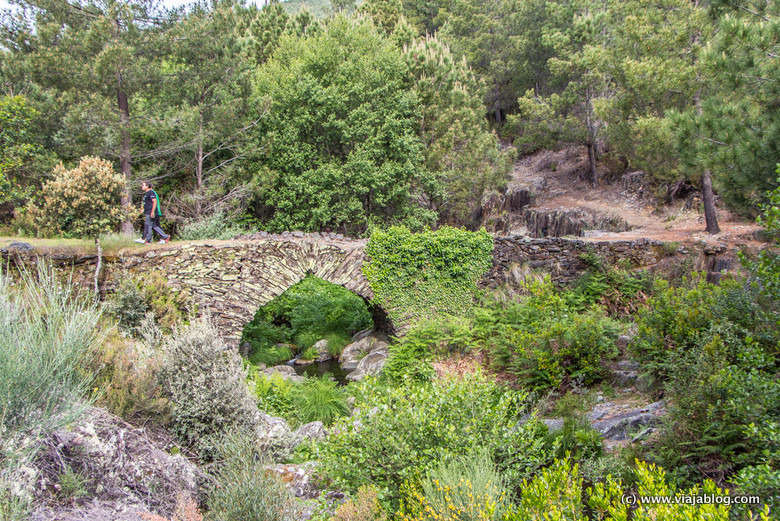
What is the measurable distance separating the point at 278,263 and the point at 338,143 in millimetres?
7019

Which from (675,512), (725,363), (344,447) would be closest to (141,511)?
(344,447)

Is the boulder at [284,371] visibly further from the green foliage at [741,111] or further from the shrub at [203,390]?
the green foliage at [741,111]

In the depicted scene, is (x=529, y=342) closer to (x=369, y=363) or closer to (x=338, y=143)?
(x=369, y=363)

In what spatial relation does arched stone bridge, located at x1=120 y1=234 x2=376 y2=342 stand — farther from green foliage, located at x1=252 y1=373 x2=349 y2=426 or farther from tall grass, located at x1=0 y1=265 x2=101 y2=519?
tall grass, located at x1=0 y1=265 x2=101 y2=519

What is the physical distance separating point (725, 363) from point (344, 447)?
378 cm

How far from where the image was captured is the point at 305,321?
15.1 m

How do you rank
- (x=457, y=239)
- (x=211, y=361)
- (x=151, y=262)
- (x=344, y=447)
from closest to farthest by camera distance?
(x=344, y=447)
(x=211, y=361)
(x=151, y=262)
(x=457, y=239)

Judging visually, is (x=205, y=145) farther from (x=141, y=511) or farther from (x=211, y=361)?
(x=141, y=511)

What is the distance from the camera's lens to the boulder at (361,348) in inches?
495

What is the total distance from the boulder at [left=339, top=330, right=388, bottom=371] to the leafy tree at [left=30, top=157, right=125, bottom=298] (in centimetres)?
637

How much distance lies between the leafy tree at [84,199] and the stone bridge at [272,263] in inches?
32.3

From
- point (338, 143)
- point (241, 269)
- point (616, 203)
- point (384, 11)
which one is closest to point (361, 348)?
point (241, 269)

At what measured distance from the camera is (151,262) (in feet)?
30.1

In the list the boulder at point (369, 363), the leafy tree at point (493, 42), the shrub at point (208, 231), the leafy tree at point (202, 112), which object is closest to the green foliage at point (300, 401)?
the boulder at point (369, 363)
